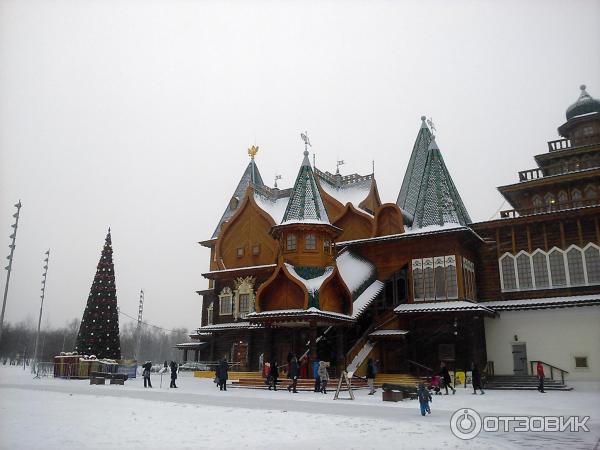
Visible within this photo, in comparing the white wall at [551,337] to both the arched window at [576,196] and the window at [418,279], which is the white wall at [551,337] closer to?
the window at [418,279]

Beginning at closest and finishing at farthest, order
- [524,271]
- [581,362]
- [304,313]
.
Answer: [304,313] < [581,362] < [524,271]

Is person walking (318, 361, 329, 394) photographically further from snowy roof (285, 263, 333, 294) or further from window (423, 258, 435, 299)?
window (423, 258, 435, 299)

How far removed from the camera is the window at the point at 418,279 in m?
27.4

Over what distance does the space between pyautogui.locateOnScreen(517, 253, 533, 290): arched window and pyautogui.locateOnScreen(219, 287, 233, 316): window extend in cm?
1792

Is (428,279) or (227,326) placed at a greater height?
(428,279)

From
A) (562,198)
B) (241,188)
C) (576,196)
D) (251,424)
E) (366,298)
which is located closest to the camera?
(251,424)

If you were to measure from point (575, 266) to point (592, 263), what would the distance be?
2.54ft

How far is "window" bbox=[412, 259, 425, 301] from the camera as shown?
2738 centimetres

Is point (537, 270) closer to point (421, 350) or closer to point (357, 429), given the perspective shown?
point (421, 350)

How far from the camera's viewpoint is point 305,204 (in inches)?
1079

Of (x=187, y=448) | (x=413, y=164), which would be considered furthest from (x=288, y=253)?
(x=187, y=448)

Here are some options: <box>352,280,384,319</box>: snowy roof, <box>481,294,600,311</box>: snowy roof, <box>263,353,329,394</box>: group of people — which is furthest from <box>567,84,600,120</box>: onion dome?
<box>263,353,329,394</box>: group of people

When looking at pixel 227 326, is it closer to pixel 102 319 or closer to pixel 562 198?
pixel 102 319
